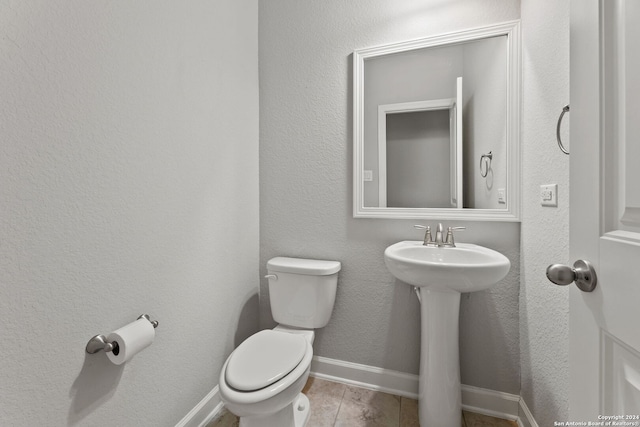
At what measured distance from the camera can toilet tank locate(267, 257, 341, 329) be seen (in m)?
1.50

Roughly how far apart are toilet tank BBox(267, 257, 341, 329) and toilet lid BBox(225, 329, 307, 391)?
0.69 ft

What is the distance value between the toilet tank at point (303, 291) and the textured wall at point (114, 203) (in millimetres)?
256

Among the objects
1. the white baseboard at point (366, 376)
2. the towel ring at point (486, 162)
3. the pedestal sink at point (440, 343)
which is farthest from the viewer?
the white baseboard at point (366, 376)

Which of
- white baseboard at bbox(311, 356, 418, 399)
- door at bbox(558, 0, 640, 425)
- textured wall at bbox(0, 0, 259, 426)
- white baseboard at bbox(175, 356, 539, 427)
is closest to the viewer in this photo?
door at bbox(558, 0, 640, 425)

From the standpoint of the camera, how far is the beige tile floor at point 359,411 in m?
1.33

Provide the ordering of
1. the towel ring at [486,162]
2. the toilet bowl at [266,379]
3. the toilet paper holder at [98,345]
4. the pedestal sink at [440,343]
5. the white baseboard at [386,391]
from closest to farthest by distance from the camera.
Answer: the toilet paper holder at [98,345] → the toilet bowl at [266,379] → the pedestal sink at [440,343] → the white baseboard at [386,391] → the towel ring at [486,162]

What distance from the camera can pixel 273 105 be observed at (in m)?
1.75

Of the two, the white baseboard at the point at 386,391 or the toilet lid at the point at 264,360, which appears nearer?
the toilet lid at the point at 264,360

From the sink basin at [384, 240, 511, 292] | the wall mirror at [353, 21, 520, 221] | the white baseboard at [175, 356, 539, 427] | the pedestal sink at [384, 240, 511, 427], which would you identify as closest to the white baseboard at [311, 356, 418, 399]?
the white baseboard at [175, 356, 539, 427]

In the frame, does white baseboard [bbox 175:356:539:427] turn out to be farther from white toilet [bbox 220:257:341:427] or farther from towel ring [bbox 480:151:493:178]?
towel ring [bbox 480:151:493:178]

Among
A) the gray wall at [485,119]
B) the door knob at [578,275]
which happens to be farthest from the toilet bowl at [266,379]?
the gray wall at [485,119]

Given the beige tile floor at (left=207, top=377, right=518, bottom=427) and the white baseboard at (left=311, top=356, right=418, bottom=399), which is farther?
the white baseboard at (left=311, top=356, right=418, bottom=399)

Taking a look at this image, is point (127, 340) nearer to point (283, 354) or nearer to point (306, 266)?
point (283, 354)

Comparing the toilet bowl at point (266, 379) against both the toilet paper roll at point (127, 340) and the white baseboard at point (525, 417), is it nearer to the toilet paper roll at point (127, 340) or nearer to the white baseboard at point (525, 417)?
the toilet paper roll at point (127, 340)
